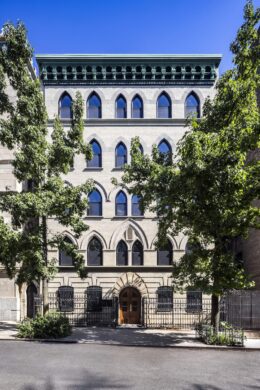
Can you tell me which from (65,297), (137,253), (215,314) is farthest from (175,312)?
(215,314)

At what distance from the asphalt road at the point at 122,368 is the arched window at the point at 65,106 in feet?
52.6

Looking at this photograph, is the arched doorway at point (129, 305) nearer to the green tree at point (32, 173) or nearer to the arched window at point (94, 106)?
the green tree at point (32, 173)

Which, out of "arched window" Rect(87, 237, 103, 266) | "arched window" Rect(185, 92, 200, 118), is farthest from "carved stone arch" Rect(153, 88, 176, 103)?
"arched window" Rect(87, 237, 103, 266)

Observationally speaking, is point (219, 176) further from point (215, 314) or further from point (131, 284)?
point (131, 284)

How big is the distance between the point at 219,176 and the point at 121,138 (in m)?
12.3

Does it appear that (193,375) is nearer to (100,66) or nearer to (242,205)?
(242,205)

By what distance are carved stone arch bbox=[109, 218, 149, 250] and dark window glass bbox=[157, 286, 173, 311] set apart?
10.1 ft

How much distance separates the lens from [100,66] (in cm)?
2417

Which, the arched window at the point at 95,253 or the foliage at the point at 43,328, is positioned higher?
the arched window at the point at 95,253

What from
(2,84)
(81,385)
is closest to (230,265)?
(81,385)

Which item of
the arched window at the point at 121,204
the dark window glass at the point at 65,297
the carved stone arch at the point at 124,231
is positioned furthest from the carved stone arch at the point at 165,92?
the dark window glass at the point at 65,297

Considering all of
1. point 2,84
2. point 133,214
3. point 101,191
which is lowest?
point 133,214

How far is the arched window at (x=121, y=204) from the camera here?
931 inches

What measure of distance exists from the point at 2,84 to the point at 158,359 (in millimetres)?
14235
